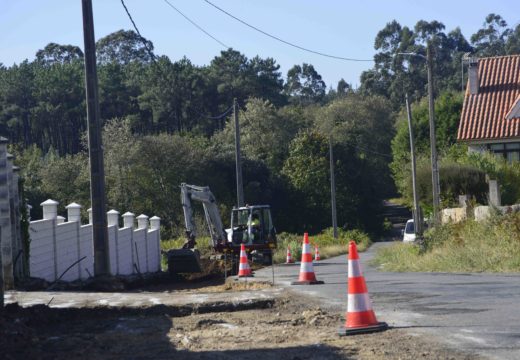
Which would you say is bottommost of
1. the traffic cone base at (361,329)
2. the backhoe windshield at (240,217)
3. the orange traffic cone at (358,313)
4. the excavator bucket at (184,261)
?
the excavator bucket at (184,261)

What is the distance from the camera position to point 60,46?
112 meters

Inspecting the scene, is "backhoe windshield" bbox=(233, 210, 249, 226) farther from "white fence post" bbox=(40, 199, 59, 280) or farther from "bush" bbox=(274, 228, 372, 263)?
"white fence post" bbox=(40, 199, 59, 280)

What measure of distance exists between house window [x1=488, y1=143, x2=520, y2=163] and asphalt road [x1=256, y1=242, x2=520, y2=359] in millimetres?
28662

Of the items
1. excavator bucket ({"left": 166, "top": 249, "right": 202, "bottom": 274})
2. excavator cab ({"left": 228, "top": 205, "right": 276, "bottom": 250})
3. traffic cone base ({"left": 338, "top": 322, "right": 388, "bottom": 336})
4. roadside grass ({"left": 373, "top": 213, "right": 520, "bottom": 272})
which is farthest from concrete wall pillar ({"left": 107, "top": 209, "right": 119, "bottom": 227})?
traffic cone base ({"left": 338, "top": 322, "right": 388, "bottom": 336})

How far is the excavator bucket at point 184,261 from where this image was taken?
29.3 metres

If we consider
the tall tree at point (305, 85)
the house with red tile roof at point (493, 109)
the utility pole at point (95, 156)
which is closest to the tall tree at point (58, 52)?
the tall tree at point (305, 85)

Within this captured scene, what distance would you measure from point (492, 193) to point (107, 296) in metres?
17.1

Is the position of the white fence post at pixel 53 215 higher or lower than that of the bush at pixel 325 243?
higher

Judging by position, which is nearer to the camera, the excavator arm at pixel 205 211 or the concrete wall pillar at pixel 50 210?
the concrete wall pillar at pixel 50 210

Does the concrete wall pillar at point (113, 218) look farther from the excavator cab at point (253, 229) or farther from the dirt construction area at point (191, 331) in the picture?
the dirt construction area at point (191, 331)

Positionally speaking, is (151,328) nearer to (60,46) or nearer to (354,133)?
(354,133)

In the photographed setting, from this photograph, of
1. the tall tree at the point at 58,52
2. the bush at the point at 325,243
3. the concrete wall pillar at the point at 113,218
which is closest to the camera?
the concrete wall pillar at the point at 113,218

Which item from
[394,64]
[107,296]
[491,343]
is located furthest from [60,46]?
[491,343]

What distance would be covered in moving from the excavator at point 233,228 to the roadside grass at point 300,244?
301cm
